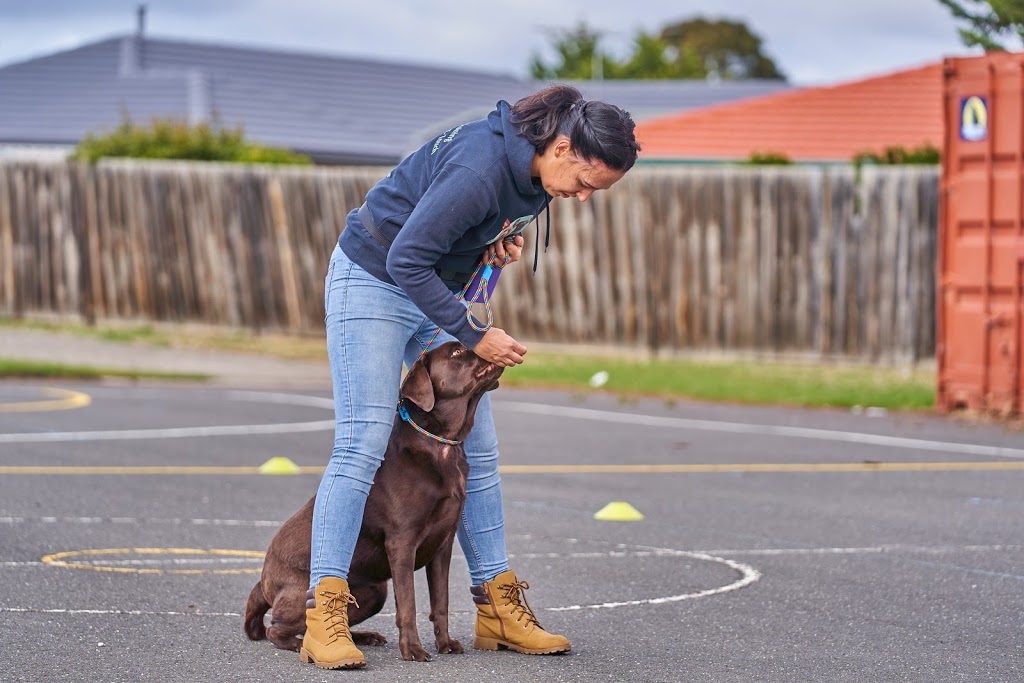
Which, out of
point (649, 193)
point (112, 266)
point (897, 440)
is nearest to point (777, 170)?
point (649, 193)

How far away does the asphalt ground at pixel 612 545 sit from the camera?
17.3 feet

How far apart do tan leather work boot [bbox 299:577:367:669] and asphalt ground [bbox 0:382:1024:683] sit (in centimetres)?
6

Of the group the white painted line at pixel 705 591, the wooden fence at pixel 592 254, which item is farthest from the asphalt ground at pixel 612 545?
the wooden fence at pixel 592 254

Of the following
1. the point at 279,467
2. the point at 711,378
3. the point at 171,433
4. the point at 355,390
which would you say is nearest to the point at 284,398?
the point at 171,433

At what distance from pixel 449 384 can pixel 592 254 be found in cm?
1306

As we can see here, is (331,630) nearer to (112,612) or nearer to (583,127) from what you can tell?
(112,612)

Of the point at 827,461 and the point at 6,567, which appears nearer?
the point at 6,567

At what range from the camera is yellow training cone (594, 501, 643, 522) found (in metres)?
8.30

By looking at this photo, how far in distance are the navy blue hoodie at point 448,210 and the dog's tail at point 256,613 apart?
1230 mm

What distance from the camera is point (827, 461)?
1065 centimetres

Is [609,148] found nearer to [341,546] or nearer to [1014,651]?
[341,546]

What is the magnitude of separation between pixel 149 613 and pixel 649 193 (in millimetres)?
12366

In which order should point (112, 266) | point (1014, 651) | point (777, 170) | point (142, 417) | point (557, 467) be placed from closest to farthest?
point (1014, 651) < point (557, 467) < point (142, 417) < point (777, 170) < point (112, 266)

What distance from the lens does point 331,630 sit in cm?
498
